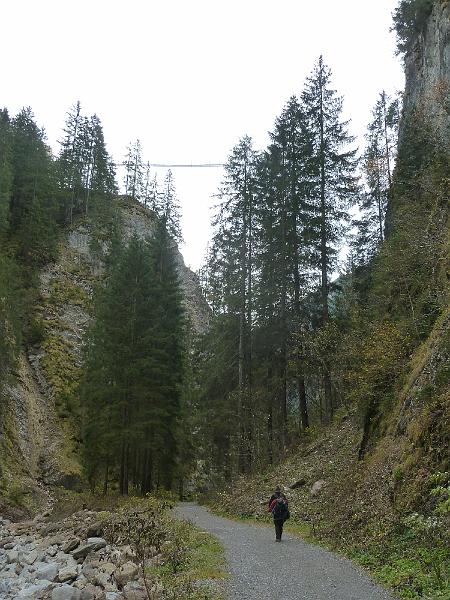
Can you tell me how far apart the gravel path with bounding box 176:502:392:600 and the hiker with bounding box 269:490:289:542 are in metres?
0.28

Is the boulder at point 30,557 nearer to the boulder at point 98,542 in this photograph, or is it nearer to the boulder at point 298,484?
the boulder at point 98,542

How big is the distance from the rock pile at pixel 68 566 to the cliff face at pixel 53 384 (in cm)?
1105

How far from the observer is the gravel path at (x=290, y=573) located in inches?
324

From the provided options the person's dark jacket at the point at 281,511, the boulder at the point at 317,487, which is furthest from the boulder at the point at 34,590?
the boulder at the point at 317,487

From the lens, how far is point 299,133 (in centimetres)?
3095

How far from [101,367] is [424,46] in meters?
29.6

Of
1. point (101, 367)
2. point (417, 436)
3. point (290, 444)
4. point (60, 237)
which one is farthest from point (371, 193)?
point (60, 237)

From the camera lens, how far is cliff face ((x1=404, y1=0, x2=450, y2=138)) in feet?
A: 89.0

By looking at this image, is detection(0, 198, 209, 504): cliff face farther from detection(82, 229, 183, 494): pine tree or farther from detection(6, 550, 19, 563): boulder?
detection(6, 550, 19, 563): boulder

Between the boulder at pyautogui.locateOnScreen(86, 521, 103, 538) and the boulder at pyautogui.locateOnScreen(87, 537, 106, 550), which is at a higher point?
the boulder at pyautogui.locateOnScreen(87, 537, 106, 550)

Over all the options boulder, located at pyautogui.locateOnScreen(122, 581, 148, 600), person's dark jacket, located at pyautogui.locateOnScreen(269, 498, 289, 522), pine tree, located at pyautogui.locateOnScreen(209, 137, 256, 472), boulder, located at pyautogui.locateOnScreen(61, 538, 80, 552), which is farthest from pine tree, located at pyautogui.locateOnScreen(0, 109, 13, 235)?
boulder, located at pyautogui.locateOnScreen(122, 581, 148, 600)

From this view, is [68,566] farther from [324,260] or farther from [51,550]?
[324,260]

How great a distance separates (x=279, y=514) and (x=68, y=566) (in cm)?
553

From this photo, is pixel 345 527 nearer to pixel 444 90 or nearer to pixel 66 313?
pixel 444 90
